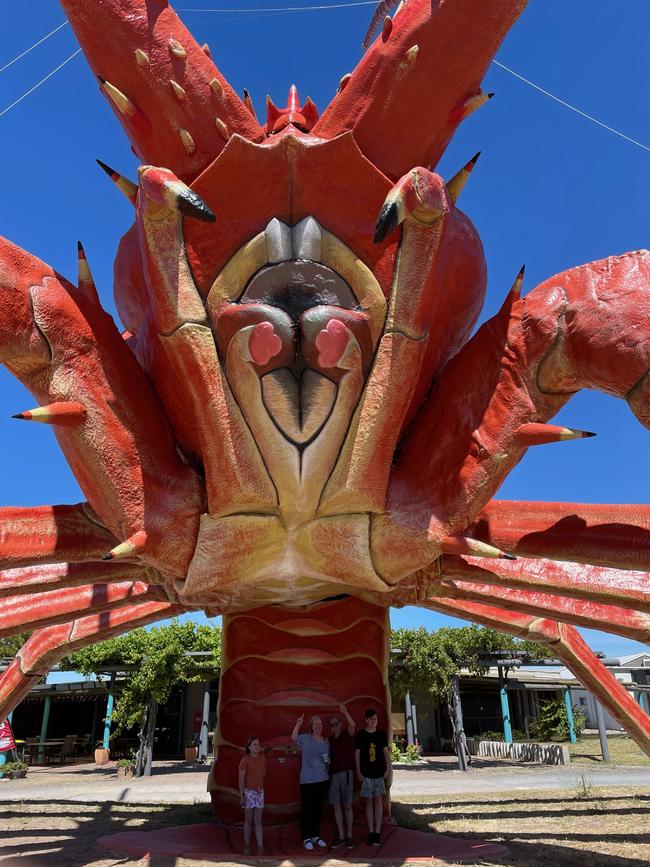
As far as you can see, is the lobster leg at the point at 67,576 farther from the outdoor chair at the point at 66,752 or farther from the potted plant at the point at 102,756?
the outdoor chair at the point at 66,752

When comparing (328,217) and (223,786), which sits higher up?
(328,217)

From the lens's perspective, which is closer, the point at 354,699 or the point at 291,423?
the point at 291,423

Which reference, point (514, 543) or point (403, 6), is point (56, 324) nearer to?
point (403, 6)

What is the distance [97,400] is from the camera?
12.2 feet

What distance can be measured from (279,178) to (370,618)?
407cm

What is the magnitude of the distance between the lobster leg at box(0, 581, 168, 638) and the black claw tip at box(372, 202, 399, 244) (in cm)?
377

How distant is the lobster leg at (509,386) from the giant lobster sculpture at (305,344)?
0.04 feet

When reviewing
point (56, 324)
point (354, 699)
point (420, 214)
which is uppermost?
point (420, 214)

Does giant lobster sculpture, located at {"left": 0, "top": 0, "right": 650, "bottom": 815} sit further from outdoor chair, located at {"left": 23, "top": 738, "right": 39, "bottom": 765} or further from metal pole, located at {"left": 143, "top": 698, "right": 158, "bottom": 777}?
outdoor chair, located at {"left": 23, "top": 738, "right": 39, "bottom": 765}

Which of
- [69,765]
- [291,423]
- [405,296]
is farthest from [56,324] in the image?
[69,765]

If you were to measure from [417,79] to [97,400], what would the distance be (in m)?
2.38

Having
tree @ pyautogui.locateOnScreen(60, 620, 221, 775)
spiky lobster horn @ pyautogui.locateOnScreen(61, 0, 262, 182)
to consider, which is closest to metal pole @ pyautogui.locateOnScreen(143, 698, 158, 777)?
tree @ pyautogui.locateOnScreen(60, 620, 221, 775)

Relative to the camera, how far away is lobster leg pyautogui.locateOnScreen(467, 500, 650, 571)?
418 cm

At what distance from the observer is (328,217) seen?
11.9 ft
